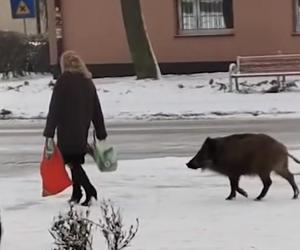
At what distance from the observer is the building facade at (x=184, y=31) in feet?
94.2

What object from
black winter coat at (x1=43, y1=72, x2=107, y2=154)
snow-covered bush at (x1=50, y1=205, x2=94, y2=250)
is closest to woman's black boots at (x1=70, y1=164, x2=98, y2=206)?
black winter coat at (x1=43, y1=72, x2=107, y2=154)

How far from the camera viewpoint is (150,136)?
57.9ft

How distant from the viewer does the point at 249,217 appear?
30.3 feet

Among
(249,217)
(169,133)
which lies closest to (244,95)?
(169,133)

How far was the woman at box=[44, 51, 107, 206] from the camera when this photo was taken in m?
10.3

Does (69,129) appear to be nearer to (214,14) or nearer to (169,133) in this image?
(169,133)

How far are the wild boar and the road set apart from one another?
12.8ft

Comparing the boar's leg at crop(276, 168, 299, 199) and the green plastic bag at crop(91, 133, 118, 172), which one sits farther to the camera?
the green plastic bag at crop(91, 133, 118, 172)

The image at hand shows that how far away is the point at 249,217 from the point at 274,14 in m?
20.1

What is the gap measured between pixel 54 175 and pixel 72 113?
70cm

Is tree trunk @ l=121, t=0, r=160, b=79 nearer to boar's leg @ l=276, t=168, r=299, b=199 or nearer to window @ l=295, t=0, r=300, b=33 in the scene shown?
window @ l=295, t=0, r=300, b=33

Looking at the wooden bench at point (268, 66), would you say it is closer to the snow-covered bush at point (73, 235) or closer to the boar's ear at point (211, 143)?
the boar's ear at point (211, 143)

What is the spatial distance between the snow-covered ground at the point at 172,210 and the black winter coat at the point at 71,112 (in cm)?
68

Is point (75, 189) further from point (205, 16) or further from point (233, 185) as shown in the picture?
point (205, 16)
